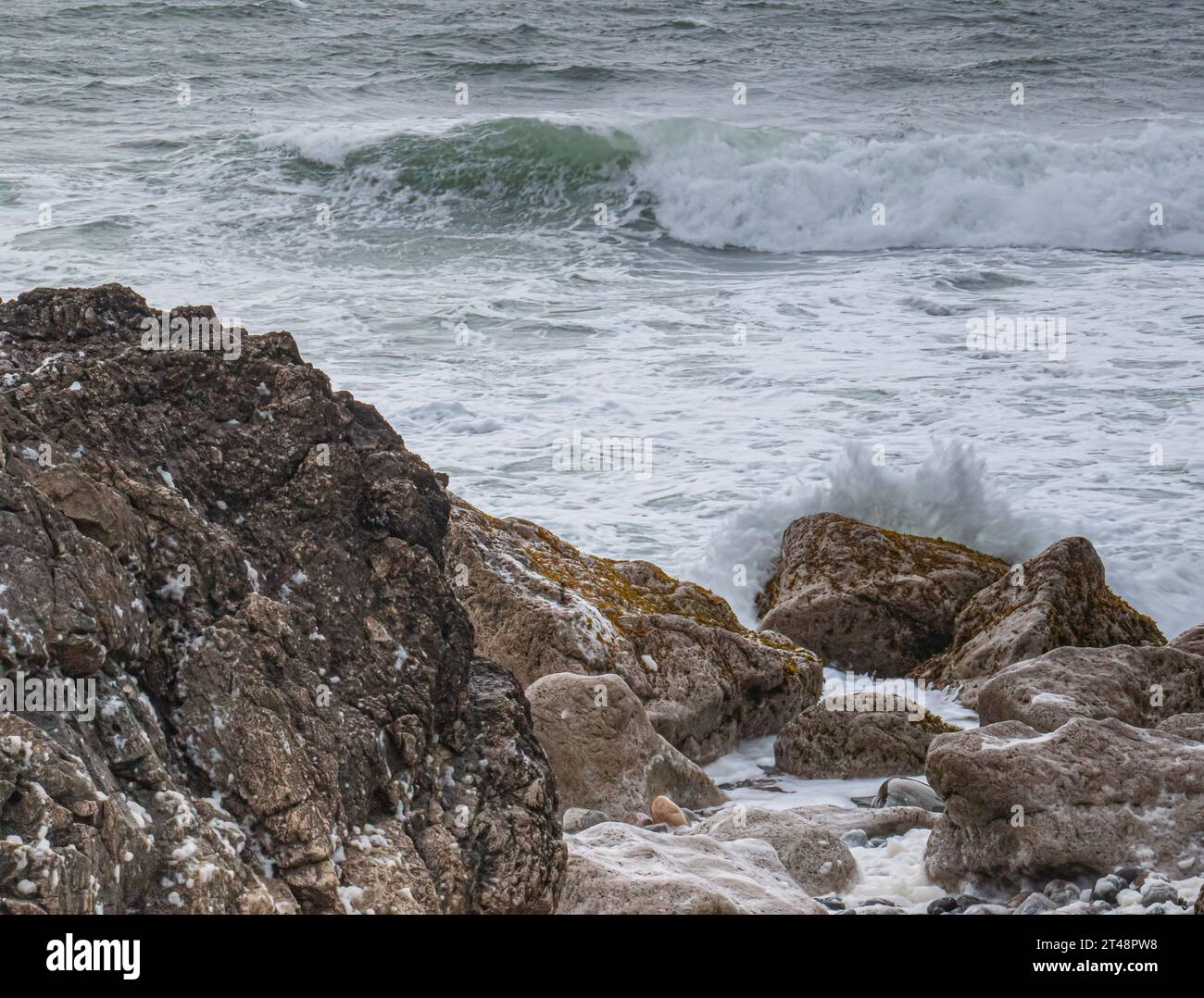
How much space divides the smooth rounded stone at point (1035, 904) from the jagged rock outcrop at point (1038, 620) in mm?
2262

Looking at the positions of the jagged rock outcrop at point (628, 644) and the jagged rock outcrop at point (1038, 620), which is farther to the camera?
the jagged rock outcrop at point (1038, 620)

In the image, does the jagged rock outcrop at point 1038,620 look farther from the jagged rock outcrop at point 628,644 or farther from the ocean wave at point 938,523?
the ocean wave at point 938,523

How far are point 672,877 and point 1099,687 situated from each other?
98.6 inches

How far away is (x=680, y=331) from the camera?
13.7 m

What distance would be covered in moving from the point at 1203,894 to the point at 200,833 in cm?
236

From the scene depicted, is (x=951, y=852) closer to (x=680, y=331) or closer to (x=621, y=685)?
(x=621, y=685)

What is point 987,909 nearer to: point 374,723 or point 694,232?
point 374,723

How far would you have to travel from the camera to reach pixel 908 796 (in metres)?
4.84

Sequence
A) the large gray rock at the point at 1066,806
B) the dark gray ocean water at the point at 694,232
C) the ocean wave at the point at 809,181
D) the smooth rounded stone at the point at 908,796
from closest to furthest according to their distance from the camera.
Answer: the large gray rock at the point at 1066,806
the smooth rounded stone at the point at 908,796
the dark gray ocean water at the point at 694,232
the ocean wave at the point at 809,181

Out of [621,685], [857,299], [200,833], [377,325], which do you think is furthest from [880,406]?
[200,833]

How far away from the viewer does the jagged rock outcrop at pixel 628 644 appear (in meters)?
5.29

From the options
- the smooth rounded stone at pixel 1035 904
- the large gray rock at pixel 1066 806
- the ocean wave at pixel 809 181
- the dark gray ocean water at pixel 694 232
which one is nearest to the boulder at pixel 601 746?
the large gray rock at pixel 1066 806

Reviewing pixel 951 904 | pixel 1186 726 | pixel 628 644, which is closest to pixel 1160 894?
pixel 951 904

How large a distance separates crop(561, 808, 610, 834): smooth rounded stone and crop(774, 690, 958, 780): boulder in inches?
47.6
